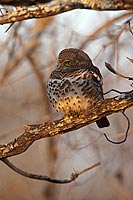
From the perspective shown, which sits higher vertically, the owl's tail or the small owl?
the small owl

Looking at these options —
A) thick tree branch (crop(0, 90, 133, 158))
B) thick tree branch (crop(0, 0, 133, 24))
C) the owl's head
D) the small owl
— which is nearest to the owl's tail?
the small owl

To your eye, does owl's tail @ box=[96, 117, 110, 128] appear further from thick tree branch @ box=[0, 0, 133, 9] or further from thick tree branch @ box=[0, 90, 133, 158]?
thick tree branch @ box=[0, 0, 133, 9]

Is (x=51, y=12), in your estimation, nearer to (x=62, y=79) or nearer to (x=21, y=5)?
(x=21, y=5)

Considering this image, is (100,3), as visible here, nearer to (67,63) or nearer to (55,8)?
(55,8)

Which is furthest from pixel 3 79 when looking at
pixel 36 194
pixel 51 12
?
pixel 51 12

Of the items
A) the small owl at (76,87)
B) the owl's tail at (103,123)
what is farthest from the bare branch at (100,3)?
the owl's tail at (103,123)

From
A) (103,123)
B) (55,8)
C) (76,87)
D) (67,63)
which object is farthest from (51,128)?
(67,63)
